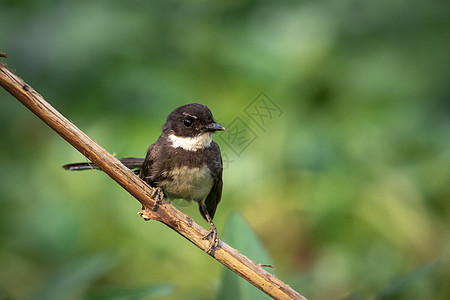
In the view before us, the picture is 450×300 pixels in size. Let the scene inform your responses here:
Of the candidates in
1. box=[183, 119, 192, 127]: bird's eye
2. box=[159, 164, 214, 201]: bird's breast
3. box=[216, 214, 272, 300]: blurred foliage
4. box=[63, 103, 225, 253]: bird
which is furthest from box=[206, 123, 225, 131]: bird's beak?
box=[216, 214, 272, 300]: blurred foliage

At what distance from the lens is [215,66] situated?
519 centimetres

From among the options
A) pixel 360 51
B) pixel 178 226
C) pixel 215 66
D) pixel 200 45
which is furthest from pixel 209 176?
pixel 360 51

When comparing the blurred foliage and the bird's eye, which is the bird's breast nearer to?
the bird's eye

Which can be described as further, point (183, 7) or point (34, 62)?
point (183, 7)

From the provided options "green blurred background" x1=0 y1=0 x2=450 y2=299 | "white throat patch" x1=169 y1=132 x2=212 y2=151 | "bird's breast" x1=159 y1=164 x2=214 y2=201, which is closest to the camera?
"bird's breast" x1=159 y1=164 x2=214 y2=201

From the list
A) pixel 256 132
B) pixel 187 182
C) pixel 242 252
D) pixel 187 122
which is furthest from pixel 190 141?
pixel 256 132

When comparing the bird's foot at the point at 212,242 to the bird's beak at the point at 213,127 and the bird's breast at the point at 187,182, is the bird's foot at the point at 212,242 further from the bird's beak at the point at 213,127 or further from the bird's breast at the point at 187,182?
the bird's beak at the point at 213,127

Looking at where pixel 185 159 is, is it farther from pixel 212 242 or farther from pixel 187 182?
pixel 212 242

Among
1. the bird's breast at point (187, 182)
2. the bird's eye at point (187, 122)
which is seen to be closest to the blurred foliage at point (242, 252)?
the bird's breast at point (187, 182)

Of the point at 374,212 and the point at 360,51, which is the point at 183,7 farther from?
the point at 374,212

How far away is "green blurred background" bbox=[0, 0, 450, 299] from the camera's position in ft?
14.1

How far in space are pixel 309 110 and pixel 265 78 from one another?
1.63 ft

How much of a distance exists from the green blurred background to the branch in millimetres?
1049

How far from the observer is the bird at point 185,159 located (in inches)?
121
